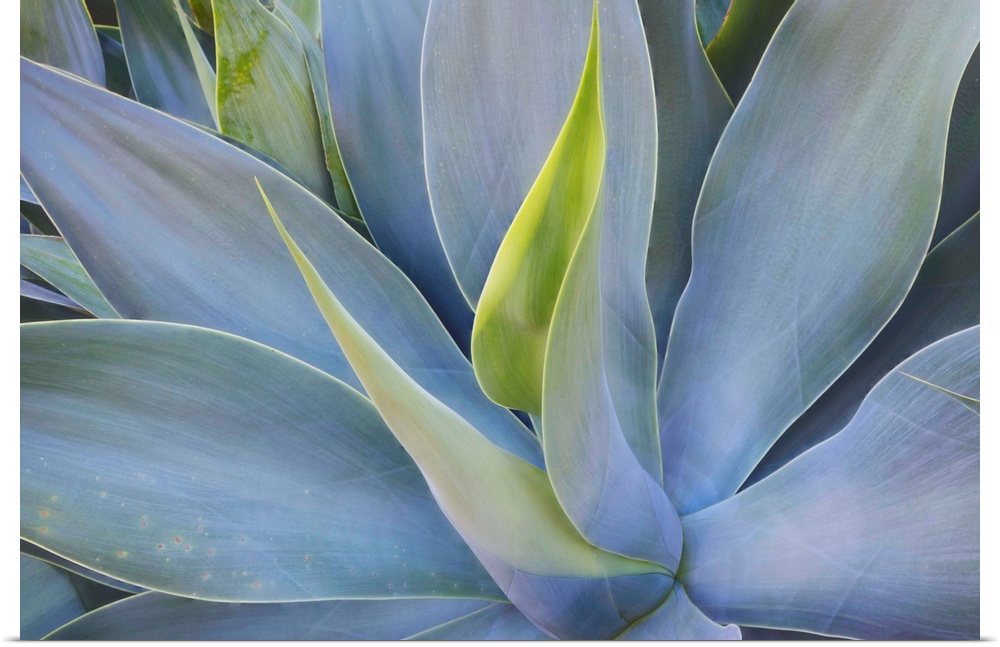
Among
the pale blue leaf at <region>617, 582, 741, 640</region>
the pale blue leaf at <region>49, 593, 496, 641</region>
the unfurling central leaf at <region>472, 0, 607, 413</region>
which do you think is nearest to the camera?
the unfurling central leaf at <region>472, 0, 607, 413</region>

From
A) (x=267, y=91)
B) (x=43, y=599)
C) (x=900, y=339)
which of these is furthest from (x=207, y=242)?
(x=900, y=339)

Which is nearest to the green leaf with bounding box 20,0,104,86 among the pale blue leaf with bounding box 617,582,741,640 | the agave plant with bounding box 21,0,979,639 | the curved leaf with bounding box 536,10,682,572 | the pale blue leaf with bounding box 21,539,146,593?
the agave plant with bounding box 21,0,979,639

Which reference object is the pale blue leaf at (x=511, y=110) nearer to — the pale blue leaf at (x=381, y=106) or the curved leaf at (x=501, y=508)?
the pale blue leaf at (x=381, y=106)

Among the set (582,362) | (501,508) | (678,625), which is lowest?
(678,625)

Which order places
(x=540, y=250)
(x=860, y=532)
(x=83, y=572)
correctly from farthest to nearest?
(x=83, y=572) < (x=860, y=532) < (x=540, y=250)

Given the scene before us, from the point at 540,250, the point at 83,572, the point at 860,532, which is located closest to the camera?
the point at 540,250

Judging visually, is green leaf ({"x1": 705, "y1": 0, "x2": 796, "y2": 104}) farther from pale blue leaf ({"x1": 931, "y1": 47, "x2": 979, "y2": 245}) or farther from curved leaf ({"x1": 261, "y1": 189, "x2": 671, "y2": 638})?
curved leaf ({"x1": 261, "y1": 189, "x2": 671, "y2": 638})

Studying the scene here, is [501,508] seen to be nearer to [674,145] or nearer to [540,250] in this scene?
[540,250]
